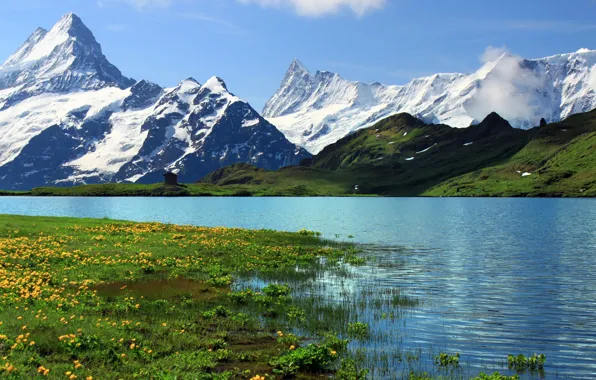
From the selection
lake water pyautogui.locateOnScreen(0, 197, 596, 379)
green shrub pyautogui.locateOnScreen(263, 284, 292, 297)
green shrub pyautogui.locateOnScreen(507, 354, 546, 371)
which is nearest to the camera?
green shrub pyautogui.locateOnScreen(507, 354, 546, 371)

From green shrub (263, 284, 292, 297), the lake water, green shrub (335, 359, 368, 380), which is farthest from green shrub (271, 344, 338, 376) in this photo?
green shrub (263, 284, 292, 297)

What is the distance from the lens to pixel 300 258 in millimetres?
52250

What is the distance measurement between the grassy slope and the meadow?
0.07m

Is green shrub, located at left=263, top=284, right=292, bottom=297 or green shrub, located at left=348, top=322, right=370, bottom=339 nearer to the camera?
green shrub, located at left=348, top=322, right=370, bottom=339

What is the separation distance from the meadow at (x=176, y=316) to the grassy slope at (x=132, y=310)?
0.22ft

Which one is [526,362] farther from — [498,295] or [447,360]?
[498,295]

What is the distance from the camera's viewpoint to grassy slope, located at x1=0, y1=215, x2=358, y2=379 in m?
18.5

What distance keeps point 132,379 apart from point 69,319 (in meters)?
6.96

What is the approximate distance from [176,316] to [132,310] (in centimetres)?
224

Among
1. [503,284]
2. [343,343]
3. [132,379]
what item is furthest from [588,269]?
[132,379]

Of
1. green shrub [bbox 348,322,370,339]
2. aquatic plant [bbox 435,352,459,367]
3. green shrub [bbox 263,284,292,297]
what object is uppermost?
green shrub [bbox 263,284,292,297]

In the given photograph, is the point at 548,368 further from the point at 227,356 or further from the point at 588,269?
the point at 588,269

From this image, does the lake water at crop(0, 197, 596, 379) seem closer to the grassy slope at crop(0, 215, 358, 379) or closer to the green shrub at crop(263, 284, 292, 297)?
the grassy slope at crop(0, 215, 358, 379)

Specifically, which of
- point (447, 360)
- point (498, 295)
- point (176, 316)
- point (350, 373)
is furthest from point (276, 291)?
point (498, 295)
